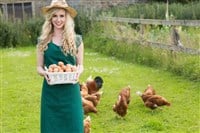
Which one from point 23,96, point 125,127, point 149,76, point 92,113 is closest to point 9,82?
point 23,96

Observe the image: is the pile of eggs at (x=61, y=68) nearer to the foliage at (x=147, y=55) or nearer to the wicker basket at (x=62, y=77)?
the wicker basket at (x=62, y=77)

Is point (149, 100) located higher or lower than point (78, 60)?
lower

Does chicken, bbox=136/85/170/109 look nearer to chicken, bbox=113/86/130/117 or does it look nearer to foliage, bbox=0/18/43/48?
chicken, bbox=113/86/130/117

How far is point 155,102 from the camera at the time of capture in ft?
27.0

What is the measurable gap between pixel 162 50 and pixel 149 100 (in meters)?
5.09

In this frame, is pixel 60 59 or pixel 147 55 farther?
pixel 147 55

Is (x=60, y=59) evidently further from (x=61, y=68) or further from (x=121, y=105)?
(x=121, y=105)

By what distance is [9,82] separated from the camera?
11.9 metres

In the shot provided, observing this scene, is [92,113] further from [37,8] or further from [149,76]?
[37,8]

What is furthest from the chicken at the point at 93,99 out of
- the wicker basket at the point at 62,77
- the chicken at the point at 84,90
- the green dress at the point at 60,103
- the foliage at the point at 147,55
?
the foliage at the point at 147,55

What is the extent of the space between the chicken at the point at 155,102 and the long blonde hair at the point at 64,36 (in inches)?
123

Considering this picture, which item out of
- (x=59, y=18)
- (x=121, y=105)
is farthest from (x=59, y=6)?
(x=121, y=105)

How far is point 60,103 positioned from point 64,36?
28.1 inches

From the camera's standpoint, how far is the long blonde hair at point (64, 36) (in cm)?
533
